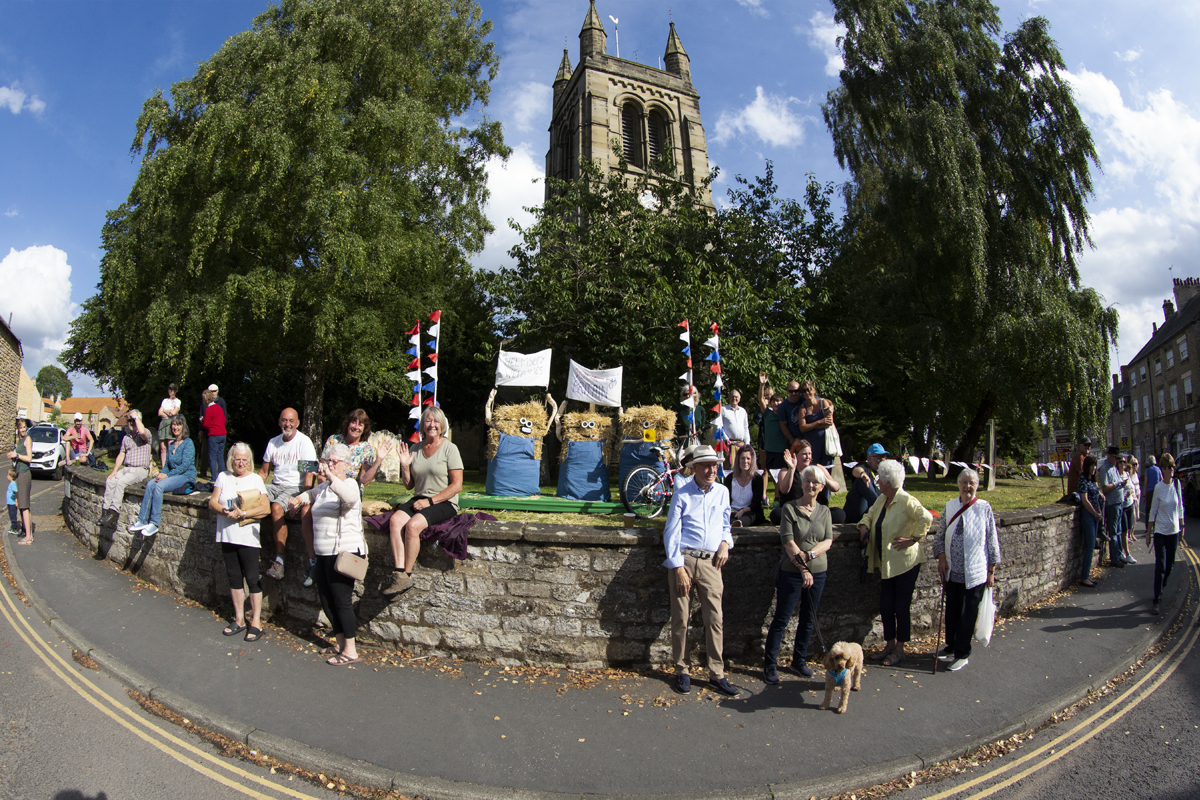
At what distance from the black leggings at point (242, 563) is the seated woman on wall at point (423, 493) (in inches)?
64.1

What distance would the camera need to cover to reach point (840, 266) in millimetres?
20828

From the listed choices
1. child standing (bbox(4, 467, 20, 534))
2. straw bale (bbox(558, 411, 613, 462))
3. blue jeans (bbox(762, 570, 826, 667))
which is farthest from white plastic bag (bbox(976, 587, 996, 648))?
child standing (bbox(4, 467, 20, 534))

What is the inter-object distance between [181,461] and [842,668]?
852 centimetres

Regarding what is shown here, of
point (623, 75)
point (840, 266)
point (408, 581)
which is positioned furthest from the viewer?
point (623, 75)

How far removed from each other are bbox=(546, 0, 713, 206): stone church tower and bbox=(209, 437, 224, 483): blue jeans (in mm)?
31143

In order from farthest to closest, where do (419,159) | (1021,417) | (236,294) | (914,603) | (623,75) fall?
1. (623,75)
2. (419,159)
3. (1021,417)
4. (236,294)
5. (914,603)

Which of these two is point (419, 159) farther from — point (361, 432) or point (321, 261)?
point (361, 432)

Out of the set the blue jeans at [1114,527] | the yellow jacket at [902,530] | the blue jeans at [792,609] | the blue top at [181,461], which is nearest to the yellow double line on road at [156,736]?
the blue top at [181,461]

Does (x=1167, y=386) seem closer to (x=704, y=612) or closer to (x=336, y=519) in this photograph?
(x=704, y=612)

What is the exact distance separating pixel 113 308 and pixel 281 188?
20.9 feet

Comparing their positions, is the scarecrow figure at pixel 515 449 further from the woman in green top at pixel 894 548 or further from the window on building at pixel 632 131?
the window on building at pixel 632 131

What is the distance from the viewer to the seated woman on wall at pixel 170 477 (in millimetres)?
8246

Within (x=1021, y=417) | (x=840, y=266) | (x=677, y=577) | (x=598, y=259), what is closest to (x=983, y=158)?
(x=840, y=266)

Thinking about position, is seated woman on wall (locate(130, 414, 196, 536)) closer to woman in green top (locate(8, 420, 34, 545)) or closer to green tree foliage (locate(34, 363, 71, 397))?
woman in green top (locate(8, 420, 34, 545))
